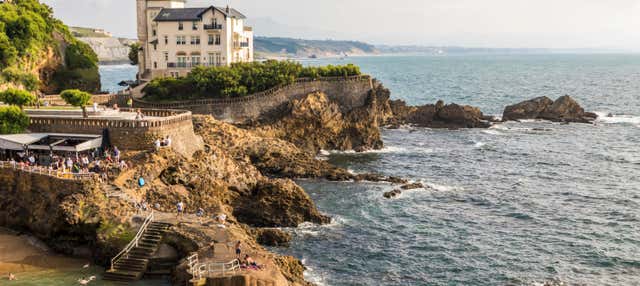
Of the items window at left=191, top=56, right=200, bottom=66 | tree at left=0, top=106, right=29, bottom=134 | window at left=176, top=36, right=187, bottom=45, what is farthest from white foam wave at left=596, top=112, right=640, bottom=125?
tree at left=0, top=106, right=29, bottom=134

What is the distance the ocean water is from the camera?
4281 centimetres

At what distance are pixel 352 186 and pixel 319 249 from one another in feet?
62.6

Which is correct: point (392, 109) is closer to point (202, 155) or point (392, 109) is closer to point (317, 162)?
point (317, 162)

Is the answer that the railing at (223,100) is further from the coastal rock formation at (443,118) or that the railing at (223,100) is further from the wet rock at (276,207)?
the wet rock at (276,207)

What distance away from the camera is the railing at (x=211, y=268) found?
3291 centimetres

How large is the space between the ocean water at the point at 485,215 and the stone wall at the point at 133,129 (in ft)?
45.9

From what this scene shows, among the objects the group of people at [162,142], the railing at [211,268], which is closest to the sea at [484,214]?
the railing at [211,268]

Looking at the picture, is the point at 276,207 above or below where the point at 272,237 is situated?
above

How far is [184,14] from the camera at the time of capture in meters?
91.8

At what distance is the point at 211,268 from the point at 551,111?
9327cm

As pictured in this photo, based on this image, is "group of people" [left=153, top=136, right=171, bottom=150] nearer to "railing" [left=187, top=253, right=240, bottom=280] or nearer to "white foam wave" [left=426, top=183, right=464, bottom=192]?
"railing" [left=187, top=253, right=240, bottom=280]

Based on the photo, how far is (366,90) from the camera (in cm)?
9138

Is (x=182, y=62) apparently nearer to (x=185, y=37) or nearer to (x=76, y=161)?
(x=185, y=37)

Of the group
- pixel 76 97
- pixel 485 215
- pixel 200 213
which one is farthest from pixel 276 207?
pixel 76 97
